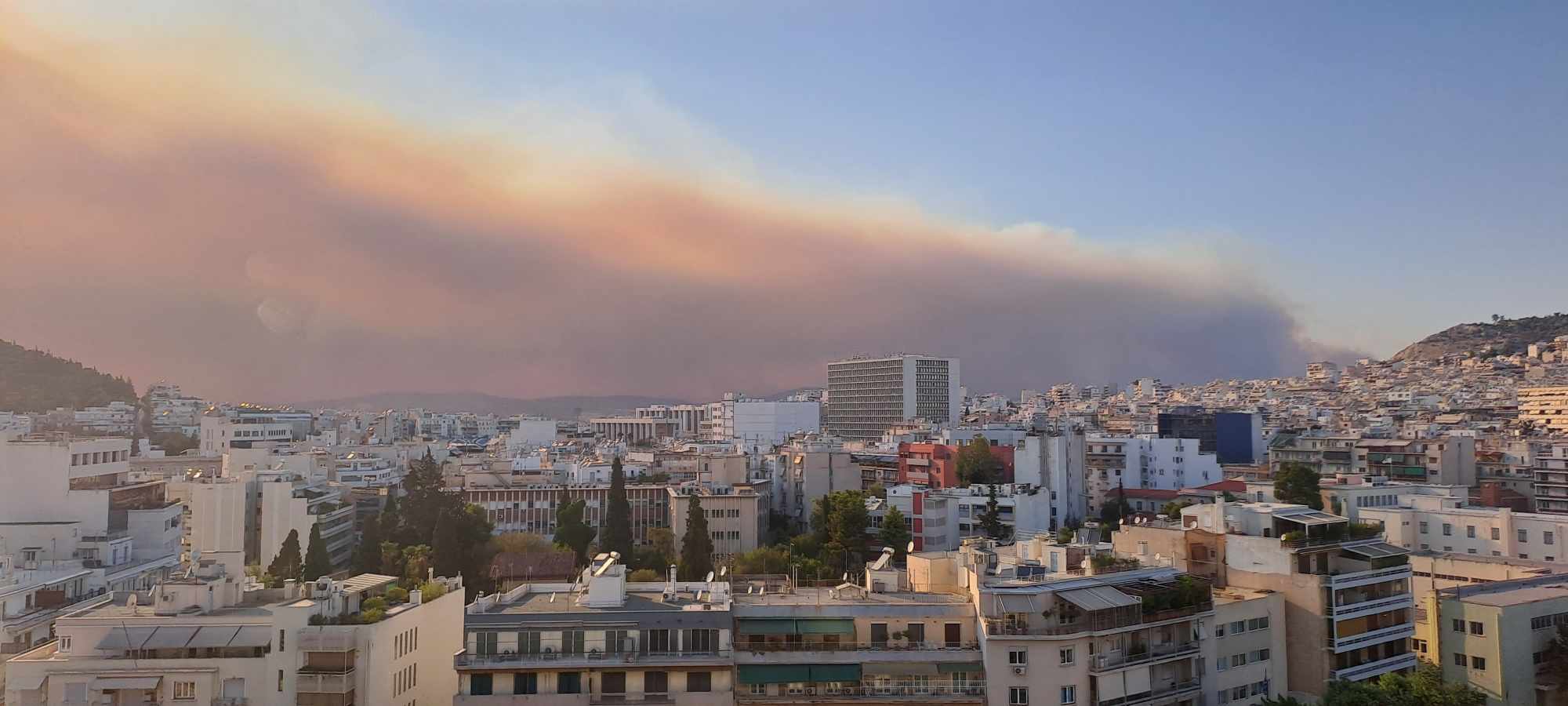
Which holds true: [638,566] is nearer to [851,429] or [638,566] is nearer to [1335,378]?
[851,429]

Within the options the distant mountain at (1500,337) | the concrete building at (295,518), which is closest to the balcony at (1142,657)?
the concrete building at (295,518)

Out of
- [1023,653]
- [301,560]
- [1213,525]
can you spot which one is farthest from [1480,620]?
[301,560]

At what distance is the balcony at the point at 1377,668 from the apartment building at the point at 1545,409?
67954mm

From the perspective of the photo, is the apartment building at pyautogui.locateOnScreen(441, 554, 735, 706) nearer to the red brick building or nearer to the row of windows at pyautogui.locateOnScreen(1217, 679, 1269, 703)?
the row of windows at pyautogui.locateOnScreen(1217, 679, 1269, 703)

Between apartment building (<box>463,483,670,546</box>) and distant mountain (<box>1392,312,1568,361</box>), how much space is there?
590 feet

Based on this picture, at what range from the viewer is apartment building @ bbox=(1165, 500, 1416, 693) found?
2642 centimetres

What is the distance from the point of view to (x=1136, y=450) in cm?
6556

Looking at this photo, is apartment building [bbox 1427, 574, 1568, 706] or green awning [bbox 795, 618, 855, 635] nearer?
green awning [bbox 795, 618, 855, 635]

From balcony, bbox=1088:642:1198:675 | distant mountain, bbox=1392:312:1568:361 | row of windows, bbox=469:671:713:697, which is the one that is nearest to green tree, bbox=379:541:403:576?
row of windows, bbox=469:671:713:697

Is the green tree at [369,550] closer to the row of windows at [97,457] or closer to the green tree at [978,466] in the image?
the row of windows at [97,457]

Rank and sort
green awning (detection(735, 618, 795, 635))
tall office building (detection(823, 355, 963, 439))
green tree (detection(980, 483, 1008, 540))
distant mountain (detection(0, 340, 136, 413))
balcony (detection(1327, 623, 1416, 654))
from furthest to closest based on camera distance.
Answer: tall office building (detection(823, 355, 963, 439)) → distant mountain (detection(0, 340, 136, 413)) → green tree (detection(980, 483, 1008, 540)) → balcony (detection(1327, 623, 1416, 654)) → green awning (detection(735, 618, 795, 635))

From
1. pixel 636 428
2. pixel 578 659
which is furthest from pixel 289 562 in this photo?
pixel 636 428

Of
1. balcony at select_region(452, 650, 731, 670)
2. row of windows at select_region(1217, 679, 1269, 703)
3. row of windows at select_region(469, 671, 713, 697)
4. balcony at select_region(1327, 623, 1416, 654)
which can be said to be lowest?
row of windows at select_region(1217, 679, 1269, 703)

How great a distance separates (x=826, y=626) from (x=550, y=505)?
3623 centimetres
